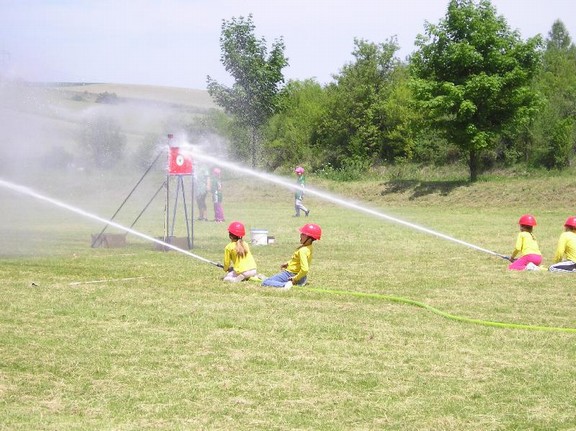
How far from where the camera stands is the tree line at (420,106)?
4750 centimetres

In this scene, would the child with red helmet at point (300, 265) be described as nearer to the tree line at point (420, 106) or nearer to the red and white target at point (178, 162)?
the red and white target at point (178, 162)

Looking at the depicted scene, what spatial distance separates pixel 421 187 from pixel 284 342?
40772 mm

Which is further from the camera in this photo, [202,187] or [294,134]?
[294,134]

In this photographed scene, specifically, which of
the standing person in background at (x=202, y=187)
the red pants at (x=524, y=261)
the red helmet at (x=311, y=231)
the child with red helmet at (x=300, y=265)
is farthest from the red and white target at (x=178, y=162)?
the standing person in background at (x=202, y=187)

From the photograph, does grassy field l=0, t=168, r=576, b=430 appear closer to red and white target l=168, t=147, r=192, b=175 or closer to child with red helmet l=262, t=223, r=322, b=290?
child with red helmet l=262, t=223, r=322, b=290

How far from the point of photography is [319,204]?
4756cm

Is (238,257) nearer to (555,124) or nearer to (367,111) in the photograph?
(555,124)

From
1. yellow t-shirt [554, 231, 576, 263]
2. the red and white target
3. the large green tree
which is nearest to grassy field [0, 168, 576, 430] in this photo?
yellow t-shirt [554, 231, 576, 263]

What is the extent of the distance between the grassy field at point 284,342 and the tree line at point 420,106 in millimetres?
27437

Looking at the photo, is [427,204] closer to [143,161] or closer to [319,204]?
[319,204]

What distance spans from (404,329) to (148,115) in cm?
3333

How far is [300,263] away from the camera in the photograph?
47.2 feet

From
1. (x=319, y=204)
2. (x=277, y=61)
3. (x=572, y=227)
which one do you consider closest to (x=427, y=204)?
(x=319, y=204)

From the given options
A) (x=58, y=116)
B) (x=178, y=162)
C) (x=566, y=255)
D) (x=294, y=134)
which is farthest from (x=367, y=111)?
(x=566, y=255)
